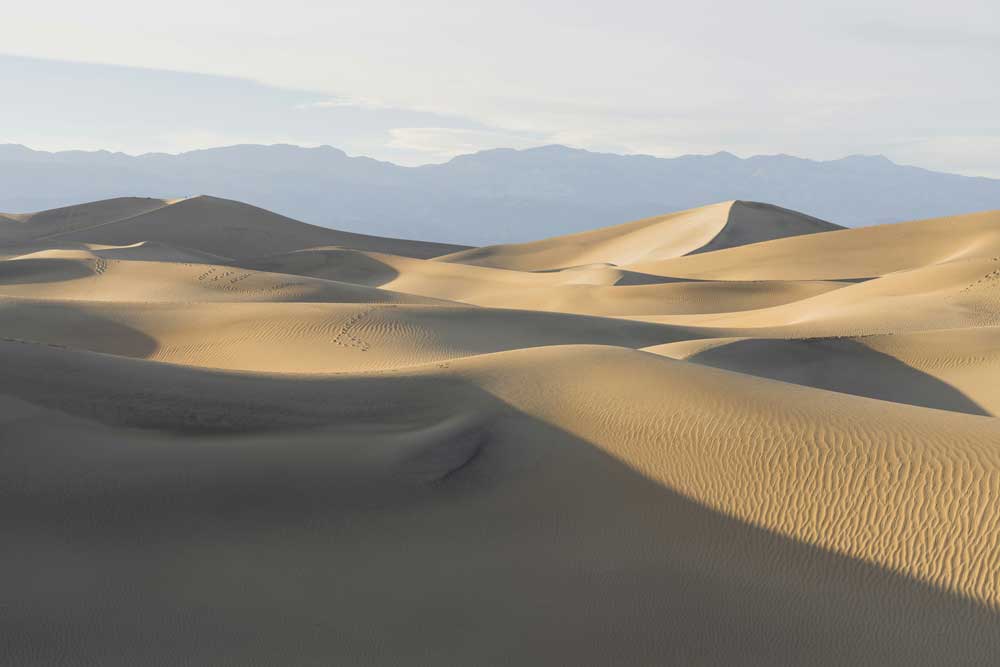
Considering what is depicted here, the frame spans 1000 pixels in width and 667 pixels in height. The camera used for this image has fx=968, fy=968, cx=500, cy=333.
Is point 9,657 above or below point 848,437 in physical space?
below

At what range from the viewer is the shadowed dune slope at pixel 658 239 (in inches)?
1858

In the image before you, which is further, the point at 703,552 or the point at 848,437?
the point at 848,437

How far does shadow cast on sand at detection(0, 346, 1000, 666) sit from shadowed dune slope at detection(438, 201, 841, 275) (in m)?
39.1

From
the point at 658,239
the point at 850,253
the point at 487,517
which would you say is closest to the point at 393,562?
the point at 487,517

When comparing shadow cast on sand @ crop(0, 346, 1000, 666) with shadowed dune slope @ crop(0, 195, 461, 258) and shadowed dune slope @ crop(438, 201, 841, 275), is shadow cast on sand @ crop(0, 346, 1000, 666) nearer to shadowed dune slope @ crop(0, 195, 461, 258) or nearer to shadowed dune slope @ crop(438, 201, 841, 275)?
shadowed dune slope @ crop(438, 201, 841, 275)

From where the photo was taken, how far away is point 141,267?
77.6 feet

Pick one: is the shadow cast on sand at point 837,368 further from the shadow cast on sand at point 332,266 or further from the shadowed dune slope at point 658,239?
the shadowed dune slope at point 658,239

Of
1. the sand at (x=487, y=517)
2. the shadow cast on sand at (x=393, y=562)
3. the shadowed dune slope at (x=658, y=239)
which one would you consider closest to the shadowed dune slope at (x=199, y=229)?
the shadowed dune slope at (x=658, y=239)

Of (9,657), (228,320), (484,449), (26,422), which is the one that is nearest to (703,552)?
(484,449)

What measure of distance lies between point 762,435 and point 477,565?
2.50 m

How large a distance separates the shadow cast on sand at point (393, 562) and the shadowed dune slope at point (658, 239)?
1541 inches

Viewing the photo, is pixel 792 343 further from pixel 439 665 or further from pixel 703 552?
pixel 439 665

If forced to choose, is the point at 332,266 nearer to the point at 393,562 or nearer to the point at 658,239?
the point at 658,239

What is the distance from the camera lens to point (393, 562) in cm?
588
